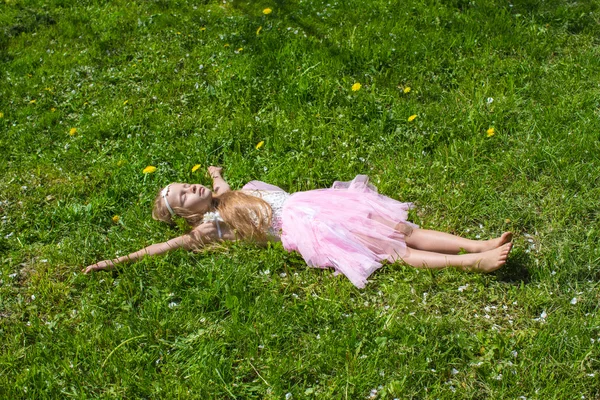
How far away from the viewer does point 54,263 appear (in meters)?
4.29

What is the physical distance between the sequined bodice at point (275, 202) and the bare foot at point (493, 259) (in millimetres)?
1377

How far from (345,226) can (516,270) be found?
3.61 ft

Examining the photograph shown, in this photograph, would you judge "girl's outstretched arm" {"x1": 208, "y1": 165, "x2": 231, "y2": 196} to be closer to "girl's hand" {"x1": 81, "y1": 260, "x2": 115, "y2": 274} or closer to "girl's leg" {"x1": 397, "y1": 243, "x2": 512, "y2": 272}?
"girl's hand" {"x1": 81, "y1": 260, "x2": 115, "y2": 274}

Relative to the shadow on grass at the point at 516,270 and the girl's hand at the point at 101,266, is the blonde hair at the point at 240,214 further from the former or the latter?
the shadow on grass at the point at 516,270

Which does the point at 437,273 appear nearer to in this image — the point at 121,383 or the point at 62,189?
the point at 121,383

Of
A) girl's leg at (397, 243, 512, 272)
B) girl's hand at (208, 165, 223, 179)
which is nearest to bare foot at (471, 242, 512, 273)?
girl's leg at (397, 243, 512, 272)

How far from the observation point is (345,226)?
13.3 feet

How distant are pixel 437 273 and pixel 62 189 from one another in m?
3.14

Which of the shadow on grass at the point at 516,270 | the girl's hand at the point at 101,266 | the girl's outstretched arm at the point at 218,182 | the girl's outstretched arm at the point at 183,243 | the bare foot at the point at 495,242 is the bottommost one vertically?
the girl's hand at the point at 101,266

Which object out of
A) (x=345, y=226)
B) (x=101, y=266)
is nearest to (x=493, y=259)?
(x=345, y=226)

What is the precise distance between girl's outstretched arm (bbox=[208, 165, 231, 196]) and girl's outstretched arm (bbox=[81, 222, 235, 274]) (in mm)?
450

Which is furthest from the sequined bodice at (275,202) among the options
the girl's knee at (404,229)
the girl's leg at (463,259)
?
the girl's leg at (463,259)

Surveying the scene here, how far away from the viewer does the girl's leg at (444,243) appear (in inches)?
150

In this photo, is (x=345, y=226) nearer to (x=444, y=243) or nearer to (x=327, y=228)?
(x=327, y=228)
